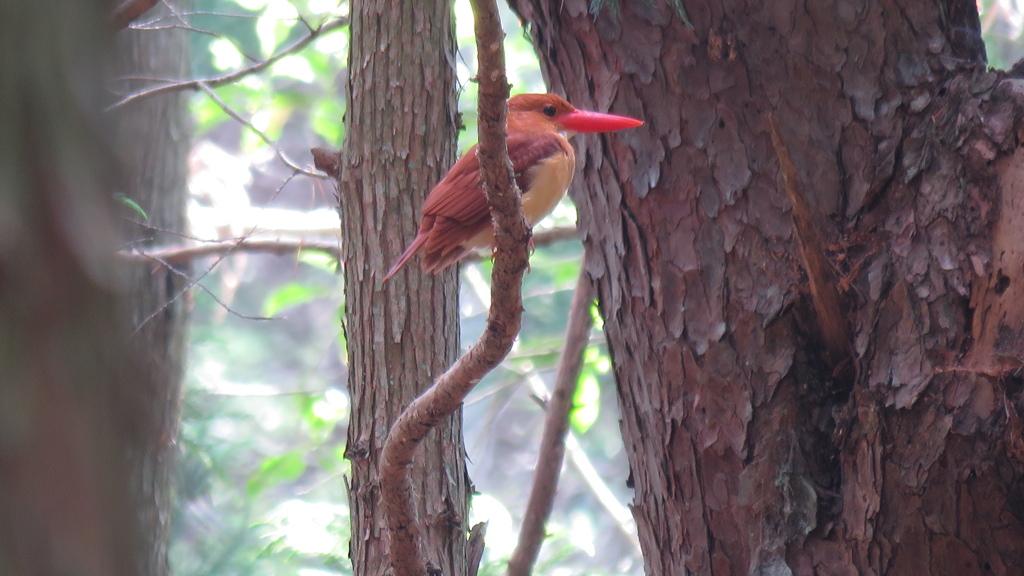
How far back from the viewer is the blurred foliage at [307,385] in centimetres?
476

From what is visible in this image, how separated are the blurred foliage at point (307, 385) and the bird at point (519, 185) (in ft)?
1.00

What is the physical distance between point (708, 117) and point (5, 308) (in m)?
1.93

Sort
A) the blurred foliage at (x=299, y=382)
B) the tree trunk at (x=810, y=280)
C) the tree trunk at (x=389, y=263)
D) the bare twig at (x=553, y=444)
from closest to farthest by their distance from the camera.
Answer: the tree trunk at (x=810, y=280), the tree trunk at (x=389, y=263), the bare twig at (x=553, y=444), the blurred foliage at (x=299, y=382)

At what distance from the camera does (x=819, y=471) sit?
2.06 meters

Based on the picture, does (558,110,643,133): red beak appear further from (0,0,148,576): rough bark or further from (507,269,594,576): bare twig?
(0,0,148,576): rough bark

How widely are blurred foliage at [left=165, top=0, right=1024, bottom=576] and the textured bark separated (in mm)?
303

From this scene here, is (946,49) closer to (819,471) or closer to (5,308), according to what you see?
(819,471)

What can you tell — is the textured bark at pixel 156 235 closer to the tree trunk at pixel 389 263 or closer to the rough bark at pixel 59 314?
the rough bark at pixel 59 314

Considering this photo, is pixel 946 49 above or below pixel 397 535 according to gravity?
above

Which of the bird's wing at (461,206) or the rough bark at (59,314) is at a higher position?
the bird's wing at (461,206)

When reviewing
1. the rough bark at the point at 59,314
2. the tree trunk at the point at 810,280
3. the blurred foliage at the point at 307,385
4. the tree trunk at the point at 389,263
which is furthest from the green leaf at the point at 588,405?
the rough bark at the point at 59,314

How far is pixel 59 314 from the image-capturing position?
0.57 metres

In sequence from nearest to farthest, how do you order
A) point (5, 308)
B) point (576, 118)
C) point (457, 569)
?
point (5, 308), point (576, 118), point (457, 569)

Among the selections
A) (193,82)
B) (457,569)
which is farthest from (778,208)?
(193,82)
